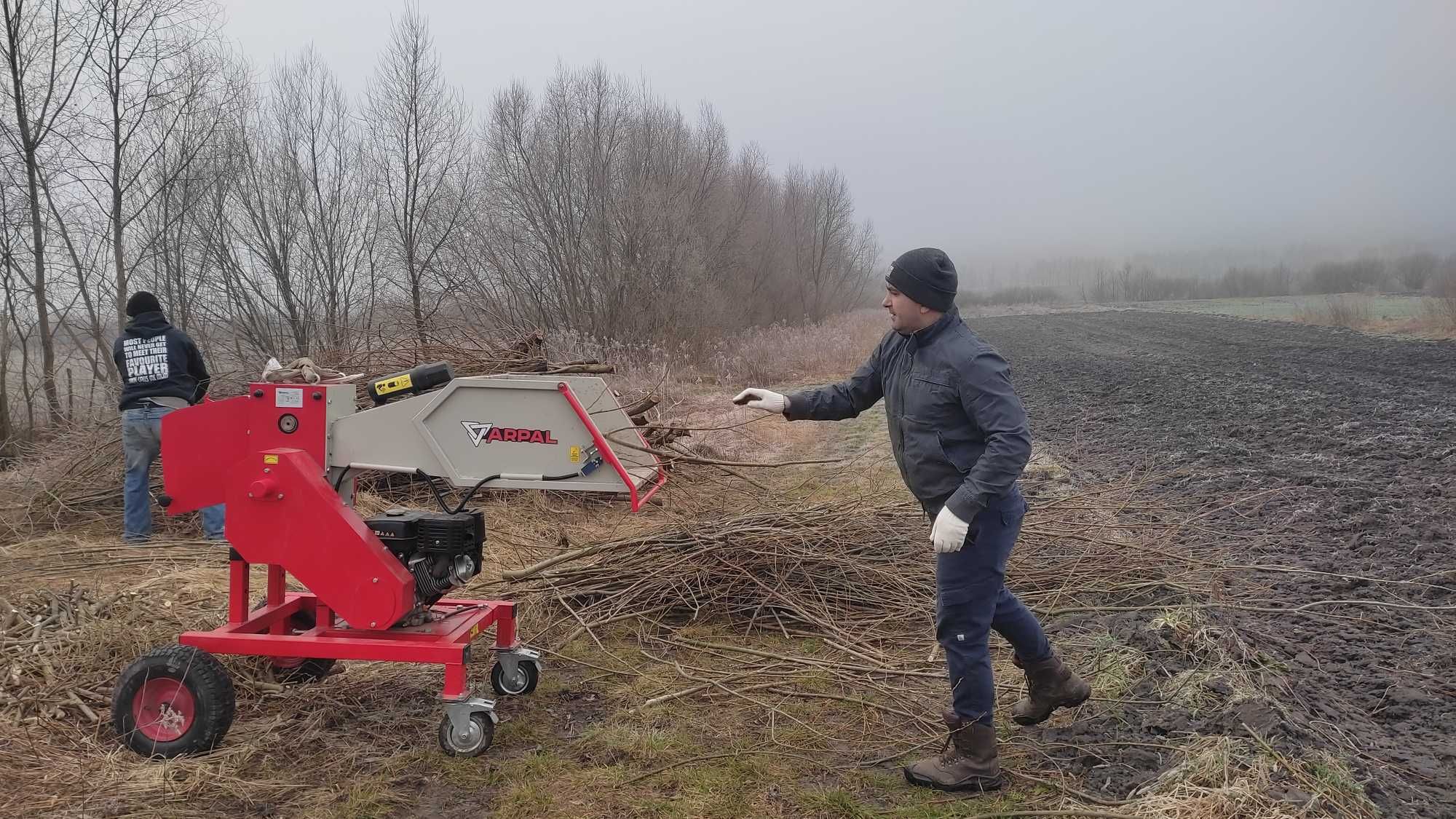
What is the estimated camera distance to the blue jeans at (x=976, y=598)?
3326 mm

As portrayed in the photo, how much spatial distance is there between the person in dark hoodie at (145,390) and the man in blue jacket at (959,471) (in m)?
6.10

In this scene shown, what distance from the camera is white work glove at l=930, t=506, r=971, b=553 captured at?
3139mm

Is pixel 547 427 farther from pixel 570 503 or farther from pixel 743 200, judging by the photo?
pixel 743 200

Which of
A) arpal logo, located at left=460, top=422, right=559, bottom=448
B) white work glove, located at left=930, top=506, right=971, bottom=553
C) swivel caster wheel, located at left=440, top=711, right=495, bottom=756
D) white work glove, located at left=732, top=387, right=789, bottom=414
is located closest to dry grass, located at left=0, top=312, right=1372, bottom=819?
swivel caster wheel, located at left=440, top=711, right=495, bottom=756

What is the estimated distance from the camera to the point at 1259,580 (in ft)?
18.2

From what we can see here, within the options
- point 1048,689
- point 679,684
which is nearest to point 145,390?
point 679,684

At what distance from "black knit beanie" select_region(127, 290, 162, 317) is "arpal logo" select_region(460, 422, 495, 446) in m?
4.89

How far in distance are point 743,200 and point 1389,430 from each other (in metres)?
28.1

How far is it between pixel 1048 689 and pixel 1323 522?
14.3ft

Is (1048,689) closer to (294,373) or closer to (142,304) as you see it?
(294,373)

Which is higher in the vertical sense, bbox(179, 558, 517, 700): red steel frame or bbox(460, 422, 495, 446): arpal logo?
bbox(460, 422, 495, 446): arpal logo

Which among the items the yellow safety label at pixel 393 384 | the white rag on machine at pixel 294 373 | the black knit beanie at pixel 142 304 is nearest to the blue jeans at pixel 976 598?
the yellow safety label at pixel 393 384

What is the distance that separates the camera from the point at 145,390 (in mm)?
7113

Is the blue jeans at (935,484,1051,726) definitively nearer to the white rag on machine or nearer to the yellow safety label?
the yellow safety label
